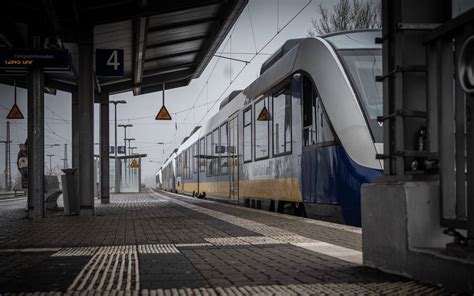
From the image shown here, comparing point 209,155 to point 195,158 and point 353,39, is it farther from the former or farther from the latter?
point 353,39

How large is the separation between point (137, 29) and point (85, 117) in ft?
9.28

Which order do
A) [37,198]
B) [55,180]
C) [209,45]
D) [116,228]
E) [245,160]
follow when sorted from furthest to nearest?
[55,180] → [209,45] → [245,160] → [37,198] → [116,228]

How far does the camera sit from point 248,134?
14484 mm

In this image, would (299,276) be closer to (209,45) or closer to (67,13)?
(67,13)

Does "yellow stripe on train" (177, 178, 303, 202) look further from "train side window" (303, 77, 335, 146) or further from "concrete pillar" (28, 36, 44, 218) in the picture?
"concrete pillar" (28, 36, 44, 218)

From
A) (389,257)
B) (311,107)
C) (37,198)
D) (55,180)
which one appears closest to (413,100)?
(389,257)

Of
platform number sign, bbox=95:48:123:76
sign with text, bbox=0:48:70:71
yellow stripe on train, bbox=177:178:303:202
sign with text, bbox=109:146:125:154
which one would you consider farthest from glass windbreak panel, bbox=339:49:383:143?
sign with text, bbox=109:146:125:154

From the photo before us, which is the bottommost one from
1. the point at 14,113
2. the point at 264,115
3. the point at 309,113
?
the point at 309,113

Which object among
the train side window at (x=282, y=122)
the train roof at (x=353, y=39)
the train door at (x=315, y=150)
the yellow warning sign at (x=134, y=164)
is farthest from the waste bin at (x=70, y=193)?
the yellow warning sign at (x=134, y=164)

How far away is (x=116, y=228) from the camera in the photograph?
9375 millimetres

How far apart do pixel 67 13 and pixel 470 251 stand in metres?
11.8

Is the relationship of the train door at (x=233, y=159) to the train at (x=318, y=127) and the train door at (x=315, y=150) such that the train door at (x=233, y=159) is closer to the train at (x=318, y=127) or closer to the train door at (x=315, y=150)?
the train at (x=318, y=127)

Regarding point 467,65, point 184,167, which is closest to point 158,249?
point 467,65

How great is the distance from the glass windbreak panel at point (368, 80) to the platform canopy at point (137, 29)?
4.87m
